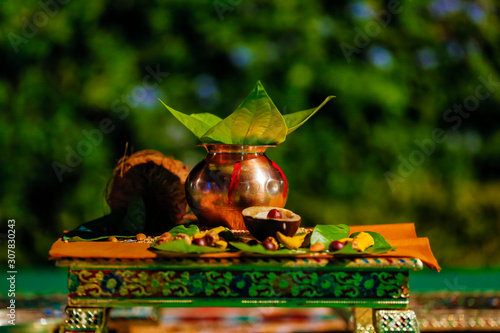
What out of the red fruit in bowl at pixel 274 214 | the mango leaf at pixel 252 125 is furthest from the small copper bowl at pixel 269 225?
the mango leaf at pixel 252 125

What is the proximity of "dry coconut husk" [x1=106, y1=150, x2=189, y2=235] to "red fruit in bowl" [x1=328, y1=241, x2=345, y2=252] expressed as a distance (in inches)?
26.0

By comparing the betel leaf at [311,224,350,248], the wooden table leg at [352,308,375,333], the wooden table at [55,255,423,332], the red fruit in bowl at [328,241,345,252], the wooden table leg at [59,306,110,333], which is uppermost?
the betel leaf at [311,224,350,248]

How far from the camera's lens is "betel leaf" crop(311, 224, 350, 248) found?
1147mm

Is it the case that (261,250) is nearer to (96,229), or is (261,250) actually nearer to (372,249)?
(372,249)

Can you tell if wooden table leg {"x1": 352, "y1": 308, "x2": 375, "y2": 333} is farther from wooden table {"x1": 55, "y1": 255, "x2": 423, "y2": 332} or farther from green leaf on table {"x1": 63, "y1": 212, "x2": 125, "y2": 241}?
green leaf on table {"x1": 63, "y1": 212, "x2": 125, "y2": 241}

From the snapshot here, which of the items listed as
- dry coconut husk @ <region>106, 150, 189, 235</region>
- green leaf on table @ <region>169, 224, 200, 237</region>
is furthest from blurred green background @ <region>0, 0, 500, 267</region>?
green leaf on table @ <region>169, 224, 200, 237</region>

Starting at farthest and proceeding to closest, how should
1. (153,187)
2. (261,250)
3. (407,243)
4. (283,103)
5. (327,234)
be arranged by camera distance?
(283,103), (153,187), (407,243), (327,234), (261,250)

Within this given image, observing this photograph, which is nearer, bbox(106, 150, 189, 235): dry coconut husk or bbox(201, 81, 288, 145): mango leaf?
bbox(201, 81, 288, 145): mango leaf

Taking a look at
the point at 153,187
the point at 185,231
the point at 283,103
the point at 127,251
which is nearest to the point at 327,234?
the point at 185,231

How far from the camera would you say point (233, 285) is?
1.10 meters

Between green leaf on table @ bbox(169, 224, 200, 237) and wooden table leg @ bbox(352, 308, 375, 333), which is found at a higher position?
green leaf on table @ bbox(169, 224, 200, 237)

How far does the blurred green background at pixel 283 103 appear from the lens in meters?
2.81

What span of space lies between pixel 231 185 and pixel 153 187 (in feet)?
1.32

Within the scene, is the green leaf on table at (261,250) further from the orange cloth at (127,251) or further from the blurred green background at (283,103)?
the blurred green background at (283,103)
